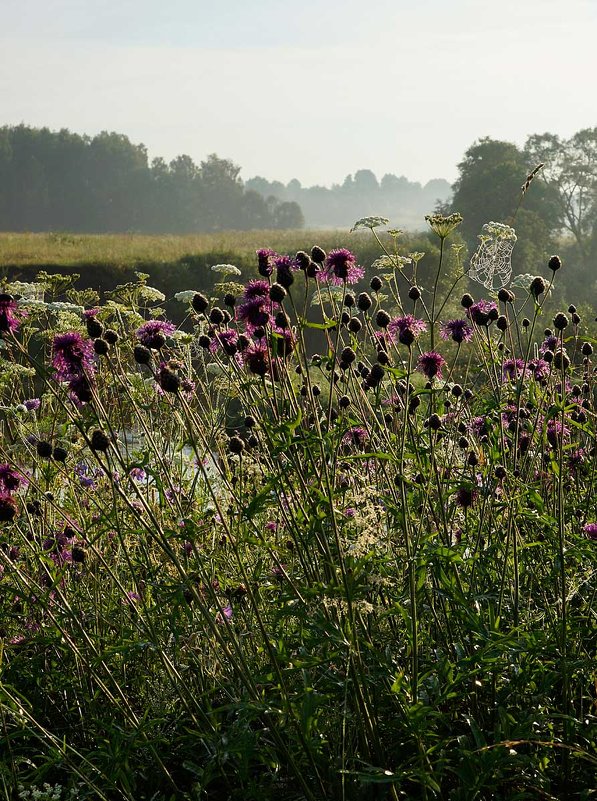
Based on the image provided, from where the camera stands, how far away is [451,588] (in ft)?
8.05

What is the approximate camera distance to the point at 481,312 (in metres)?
3.61

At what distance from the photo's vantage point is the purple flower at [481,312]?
139 inches

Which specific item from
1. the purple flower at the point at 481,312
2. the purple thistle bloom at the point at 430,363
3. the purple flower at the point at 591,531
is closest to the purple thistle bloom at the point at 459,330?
the purple flower at the point at 481,312

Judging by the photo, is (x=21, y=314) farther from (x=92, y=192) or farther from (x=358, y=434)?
(x=92, y=192)

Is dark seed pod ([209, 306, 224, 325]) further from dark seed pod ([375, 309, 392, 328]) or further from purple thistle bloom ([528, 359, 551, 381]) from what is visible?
purple thistle bloom ([528, 359, 551, 381])

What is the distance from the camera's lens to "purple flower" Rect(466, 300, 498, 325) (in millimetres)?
3537

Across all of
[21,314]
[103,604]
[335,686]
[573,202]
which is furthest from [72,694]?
[573,202]

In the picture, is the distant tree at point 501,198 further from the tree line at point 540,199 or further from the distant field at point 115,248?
the distant field at point 115,248

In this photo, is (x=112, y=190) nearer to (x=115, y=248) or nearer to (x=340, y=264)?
(x=115, y=248)

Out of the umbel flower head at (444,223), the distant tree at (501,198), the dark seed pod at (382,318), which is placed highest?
the distant tree at (501,198)

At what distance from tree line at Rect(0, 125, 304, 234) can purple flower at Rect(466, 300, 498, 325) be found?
257ft

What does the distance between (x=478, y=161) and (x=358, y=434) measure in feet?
154

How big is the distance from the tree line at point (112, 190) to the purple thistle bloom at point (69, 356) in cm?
7877

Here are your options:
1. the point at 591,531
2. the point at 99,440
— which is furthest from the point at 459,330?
the point at 99,440
